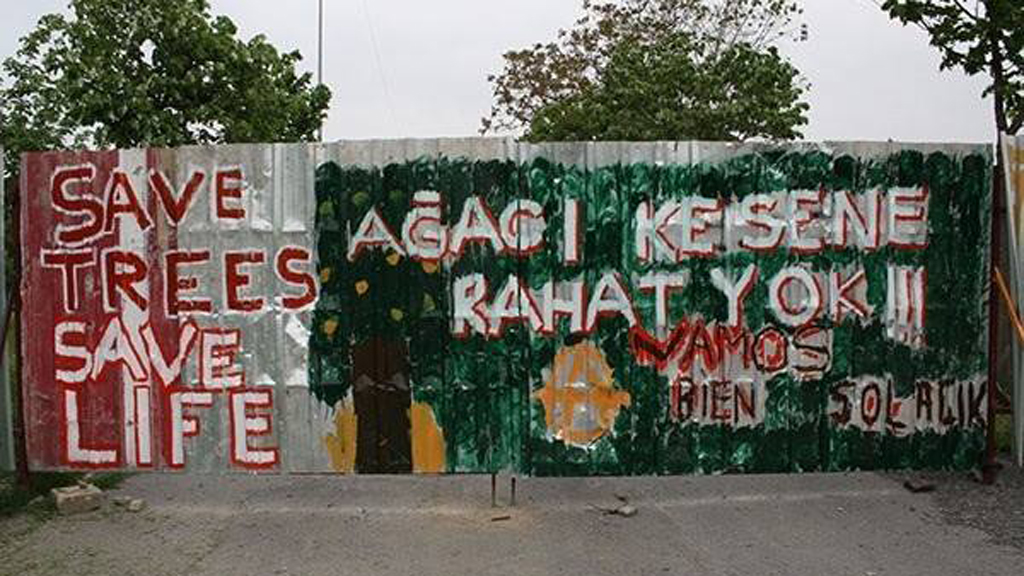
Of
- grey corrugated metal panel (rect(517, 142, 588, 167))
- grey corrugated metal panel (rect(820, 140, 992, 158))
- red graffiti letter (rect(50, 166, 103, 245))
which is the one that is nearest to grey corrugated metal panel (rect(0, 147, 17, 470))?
red graffiti letter (rect(50, 166, 103, 245))

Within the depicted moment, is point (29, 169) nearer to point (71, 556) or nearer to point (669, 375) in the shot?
point (71, 556)

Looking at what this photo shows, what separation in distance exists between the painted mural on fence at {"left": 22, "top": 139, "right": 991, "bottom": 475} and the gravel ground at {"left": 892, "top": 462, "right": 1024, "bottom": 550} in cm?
85

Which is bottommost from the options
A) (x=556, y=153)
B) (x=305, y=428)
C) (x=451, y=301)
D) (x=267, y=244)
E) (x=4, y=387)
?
(x=305, y=428)

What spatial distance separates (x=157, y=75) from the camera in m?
14.1

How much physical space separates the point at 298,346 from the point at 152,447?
1042mm

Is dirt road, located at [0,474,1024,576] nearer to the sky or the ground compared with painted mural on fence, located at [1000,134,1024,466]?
nearer to the ground

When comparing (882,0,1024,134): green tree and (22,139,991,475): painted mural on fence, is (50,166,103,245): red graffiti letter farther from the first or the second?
(882,0,1024,134): green tree

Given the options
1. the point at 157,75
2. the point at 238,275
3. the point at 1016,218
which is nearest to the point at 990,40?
the point at 1016,218

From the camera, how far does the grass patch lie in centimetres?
499

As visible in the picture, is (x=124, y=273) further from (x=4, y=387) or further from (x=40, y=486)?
(x=40, y=486)

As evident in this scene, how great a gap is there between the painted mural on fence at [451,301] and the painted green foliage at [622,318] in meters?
0.01

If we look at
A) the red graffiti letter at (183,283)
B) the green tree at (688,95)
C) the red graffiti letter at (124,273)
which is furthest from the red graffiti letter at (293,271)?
the green tree at (688,95)

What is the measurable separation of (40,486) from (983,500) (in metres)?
5.62

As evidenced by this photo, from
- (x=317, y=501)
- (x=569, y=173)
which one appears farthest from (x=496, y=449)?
(x=569, y=173)
